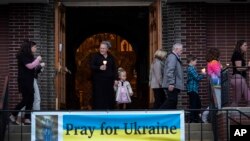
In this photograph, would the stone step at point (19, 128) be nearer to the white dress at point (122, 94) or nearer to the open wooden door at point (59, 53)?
the open wooden door at point (59, 53)

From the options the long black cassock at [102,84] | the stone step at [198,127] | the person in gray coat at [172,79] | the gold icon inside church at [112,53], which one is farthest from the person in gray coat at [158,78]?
the gold icon inside church at [112,53]

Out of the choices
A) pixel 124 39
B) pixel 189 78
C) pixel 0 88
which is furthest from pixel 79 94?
pixel 189 78

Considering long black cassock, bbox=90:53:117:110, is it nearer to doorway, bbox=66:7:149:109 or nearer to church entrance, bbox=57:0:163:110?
church entrance, bbox=57:0:163:110

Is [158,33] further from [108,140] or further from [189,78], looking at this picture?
[108,140]

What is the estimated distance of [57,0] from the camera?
59.0ft

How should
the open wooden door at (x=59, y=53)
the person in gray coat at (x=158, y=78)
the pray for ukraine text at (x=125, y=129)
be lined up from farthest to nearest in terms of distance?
the open wooden door at (x=59, y=53) < the person in gray coat at (x=158, y=78) < the pray for ukraine text at (x=125, y=129)

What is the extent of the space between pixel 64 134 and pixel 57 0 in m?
5.61

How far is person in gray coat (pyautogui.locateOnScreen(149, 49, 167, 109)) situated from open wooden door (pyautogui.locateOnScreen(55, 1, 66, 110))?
2.42 metres

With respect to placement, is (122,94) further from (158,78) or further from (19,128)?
(19,128)

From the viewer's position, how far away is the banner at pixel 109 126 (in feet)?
42.6

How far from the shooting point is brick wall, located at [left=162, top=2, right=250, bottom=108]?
A: 17.8 m

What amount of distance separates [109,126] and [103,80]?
112 inches

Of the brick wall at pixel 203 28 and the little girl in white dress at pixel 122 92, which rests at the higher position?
the brick wall at pixel 203 28

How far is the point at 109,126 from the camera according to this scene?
13.2 meters
